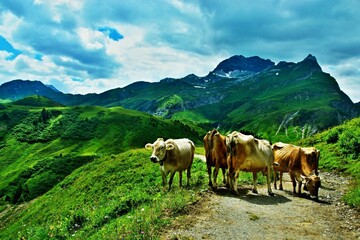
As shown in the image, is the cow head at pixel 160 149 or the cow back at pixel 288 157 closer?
the cow head at pixel 160 149

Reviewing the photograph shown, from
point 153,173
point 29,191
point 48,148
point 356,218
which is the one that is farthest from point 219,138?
point 48,148

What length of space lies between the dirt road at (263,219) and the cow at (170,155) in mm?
3384

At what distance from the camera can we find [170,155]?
20578 millimetres

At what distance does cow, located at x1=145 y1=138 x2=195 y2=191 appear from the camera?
19.5 m

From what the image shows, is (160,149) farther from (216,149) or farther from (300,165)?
(300,165)

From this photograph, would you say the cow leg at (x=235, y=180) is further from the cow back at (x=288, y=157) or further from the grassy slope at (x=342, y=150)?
the grassy slope at (x=342, y=150)

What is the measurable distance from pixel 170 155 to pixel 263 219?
27.6ft

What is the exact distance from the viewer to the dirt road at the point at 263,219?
1178cm

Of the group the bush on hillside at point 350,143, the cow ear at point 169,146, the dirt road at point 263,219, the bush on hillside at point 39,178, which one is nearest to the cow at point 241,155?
the dirt road at point 263,219

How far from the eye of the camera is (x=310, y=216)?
14945mm

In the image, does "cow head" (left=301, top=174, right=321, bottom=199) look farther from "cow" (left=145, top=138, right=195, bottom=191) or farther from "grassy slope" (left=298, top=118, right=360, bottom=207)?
"grassy slope" (left=298, top=118, right=360, bottom=207)

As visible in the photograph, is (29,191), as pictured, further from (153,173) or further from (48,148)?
(153,173)

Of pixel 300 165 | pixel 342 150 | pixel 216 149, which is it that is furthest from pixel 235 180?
pixel 342 150

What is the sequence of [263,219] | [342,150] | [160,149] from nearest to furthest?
[263,219] → [160,149] → [342,150]
